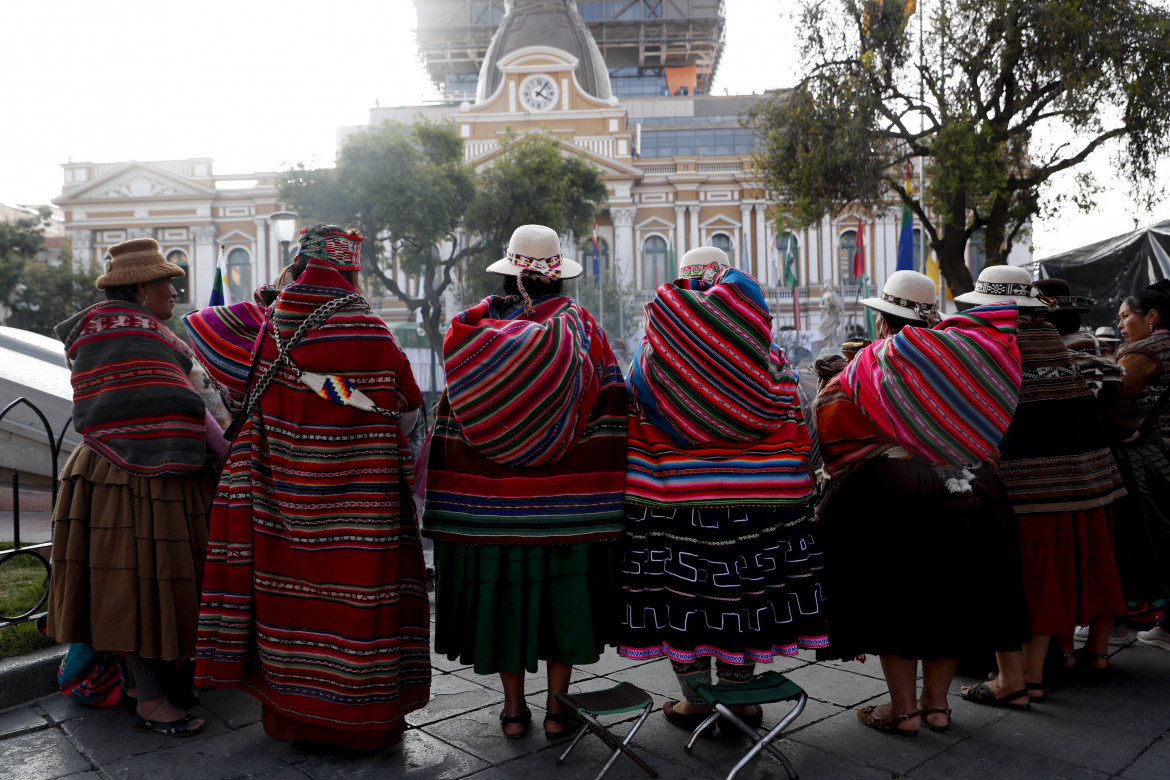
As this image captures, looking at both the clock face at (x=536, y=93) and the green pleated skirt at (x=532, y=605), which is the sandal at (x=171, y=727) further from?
the clock face at (x=536, y=93)

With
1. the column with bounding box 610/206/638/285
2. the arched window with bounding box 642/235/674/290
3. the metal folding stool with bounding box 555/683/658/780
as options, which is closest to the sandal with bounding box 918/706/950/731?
the metal folding stool with bounding box 555/683/658/780

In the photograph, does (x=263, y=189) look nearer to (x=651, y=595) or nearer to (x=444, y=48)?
(x=444, y=48)

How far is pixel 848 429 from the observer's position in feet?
10.6

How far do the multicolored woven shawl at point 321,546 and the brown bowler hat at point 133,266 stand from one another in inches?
26.1

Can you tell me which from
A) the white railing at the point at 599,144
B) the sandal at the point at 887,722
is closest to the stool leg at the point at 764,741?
the sandal at the point at 887,722

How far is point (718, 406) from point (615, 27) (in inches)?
2484

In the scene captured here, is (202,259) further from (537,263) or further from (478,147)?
(537,263)

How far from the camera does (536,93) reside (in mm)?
39906

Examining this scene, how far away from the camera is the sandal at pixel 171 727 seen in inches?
129

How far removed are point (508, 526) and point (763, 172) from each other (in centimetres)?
1129

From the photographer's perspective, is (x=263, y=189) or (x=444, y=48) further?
(x=444, y=48)

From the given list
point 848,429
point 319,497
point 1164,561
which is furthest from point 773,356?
point 1164,561

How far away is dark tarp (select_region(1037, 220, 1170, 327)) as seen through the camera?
8070 millimetres

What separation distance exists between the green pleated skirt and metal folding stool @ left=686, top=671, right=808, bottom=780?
1.43 ft
